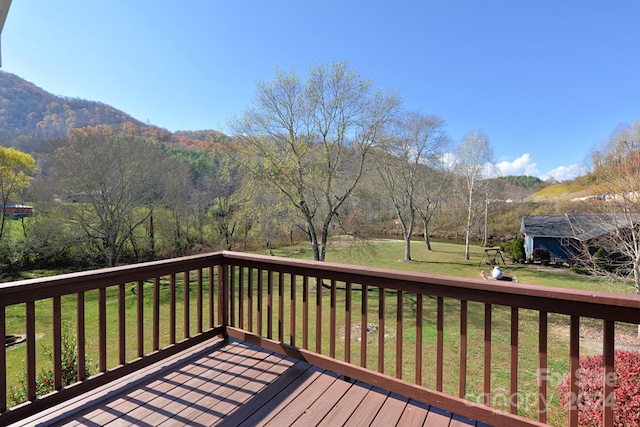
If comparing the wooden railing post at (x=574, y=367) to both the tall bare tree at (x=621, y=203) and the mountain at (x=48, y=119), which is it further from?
the mountain at (x=48, y=119)

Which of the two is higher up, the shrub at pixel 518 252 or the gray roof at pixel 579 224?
the gray roof at pixel 579 224

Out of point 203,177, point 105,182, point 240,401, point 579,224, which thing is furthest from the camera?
point 203,177

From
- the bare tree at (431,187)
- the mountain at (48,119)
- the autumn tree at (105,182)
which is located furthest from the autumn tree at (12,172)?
the bare tree at (431,187)

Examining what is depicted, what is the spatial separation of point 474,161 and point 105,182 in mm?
22881

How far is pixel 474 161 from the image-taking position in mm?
21344

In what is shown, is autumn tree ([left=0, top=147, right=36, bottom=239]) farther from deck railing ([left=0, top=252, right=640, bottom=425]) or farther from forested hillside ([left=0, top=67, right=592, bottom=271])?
deck railing ([left=0, top=252, right=640, bottom=425])

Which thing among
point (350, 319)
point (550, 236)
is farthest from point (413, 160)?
point (350, 319)

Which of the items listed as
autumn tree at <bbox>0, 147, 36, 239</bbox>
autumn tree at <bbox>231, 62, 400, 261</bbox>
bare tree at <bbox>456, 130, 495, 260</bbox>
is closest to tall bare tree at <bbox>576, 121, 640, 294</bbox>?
autumn tree at <bbox>231, 62, 400, 261</bbox>

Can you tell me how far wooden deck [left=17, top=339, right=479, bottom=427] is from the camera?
5.66 feet

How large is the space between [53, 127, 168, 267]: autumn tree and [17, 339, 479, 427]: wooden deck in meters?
15.0

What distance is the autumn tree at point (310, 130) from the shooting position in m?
11.7

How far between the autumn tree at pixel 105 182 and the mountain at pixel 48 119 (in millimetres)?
2191

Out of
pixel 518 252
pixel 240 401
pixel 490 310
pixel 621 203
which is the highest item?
pixel 621 203

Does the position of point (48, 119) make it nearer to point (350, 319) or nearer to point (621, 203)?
point (350, 319)
